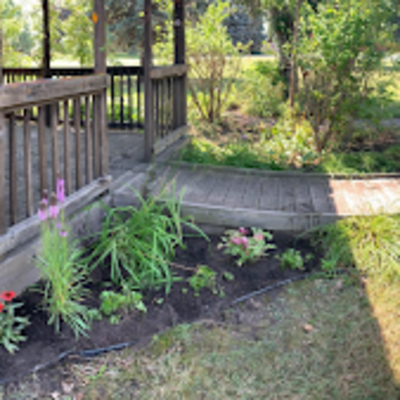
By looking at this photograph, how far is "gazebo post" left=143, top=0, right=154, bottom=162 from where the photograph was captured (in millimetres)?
4984

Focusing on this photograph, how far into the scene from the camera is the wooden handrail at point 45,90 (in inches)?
112

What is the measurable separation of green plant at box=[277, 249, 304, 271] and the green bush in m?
6.15

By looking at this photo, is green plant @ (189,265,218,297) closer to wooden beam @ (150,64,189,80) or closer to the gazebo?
the gazebo

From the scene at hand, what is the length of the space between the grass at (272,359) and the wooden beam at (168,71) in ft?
9.32

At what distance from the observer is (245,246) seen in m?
3.75

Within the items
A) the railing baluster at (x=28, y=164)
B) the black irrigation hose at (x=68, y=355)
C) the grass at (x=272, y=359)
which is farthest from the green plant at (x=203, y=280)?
the railing baluster at (x=28, y=164)

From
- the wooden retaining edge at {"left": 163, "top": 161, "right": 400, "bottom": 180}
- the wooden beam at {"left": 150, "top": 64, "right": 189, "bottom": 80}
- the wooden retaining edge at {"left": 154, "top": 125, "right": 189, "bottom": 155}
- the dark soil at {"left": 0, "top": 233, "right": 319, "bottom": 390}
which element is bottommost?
the dark soil at {"left": 0, "top": 233, "right": 319, "bottom": 390}

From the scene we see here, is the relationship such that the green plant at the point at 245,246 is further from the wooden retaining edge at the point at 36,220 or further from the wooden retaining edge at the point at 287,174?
the wooden retaining edge at the point at 287,174

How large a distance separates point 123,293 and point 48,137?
349 cm

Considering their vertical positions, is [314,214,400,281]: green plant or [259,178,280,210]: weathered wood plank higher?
[259,178,280,210]: weathered wood plank

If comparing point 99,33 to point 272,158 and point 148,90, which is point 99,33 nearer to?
point 148,90

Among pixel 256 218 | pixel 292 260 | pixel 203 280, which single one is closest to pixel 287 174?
pixel 256 218

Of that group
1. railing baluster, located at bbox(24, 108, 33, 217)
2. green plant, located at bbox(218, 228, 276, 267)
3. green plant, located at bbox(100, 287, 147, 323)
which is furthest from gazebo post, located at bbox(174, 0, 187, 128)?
green plant, located at bbox(100, 287, 147, 323)

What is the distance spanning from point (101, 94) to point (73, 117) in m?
0.54
